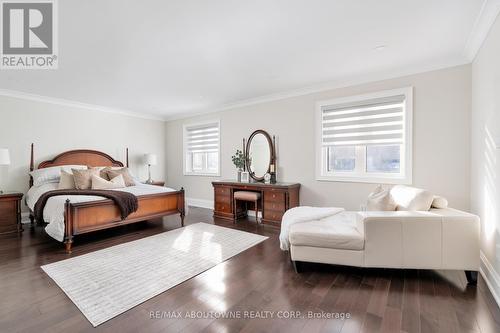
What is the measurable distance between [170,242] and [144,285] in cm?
119

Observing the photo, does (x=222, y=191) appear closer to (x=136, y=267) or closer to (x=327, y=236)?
(x=136, y=267)

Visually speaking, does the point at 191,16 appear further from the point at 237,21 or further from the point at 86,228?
the point at 86,228

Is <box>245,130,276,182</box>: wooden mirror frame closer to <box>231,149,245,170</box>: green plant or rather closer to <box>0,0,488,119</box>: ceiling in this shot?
<box>231,149,245,170</box>: green plant

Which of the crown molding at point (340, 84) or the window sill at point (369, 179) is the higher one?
the crown molding at point (340, 84)

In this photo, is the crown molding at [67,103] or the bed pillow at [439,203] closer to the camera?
the bed pillow at [439,203]

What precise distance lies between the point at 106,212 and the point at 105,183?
986mm

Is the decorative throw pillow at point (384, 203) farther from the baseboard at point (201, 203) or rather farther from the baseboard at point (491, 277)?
the baseboard at point (201, 203)

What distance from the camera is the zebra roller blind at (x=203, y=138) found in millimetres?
5867

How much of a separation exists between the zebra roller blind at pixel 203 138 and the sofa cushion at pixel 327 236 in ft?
12.3

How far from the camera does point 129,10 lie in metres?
2.10

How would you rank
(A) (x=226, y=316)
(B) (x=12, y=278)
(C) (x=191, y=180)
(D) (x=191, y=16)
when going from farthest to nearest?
(C) (x=191, y=180) < (B) (x=12, y=278) < (D) (x=191, y=16) < (A) (x=226, y=316)

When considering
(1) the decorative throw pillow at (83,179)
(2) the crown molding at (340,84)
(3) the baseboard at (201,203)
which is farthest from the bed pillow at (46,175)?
(2) the crown molding at (340,84)

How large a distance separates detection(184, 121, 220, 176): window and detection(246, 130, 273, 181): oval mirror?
103 centimetres

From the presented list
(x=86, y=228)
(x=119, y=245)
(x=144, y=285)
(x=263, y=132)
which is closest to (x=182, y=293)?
(x=144, y=285)
